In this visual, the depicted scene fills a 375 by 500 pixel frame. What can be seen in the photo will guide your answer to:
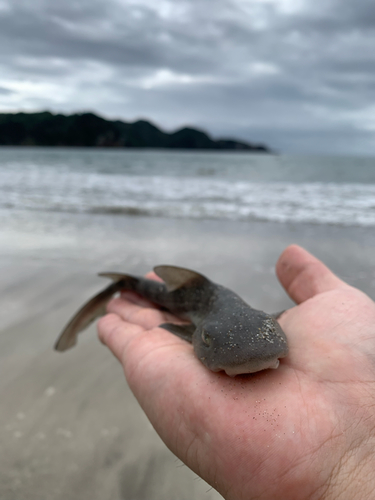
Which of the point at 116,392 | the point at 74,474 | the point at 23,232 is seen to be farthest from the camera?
the point at 23,232

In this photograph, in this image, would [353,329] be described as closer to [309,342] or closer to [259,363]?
[309,342]

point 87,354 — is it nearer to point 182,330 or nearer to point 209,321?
point 182,330

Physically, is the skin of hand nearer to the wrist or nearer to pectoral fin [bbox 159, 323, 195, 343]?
the wrist

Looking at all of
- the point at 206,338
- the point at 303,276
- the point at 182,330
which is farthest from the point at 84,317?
the point at 303,276

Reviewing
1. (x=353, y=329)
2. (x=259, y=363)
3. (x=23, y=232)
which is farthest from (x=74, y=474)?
(x=23, y=232)

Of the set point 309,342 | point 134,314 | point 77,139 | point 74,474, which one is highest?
point 77,139
